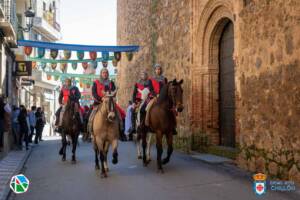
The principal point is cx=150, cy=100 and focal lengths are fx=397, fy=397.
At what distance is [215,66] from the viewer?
11844mm

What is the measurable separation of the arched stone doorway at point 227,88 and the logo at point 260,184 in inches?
130

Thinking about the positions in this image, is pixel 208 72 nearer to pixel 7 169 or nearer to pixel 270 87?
pixel 270 87

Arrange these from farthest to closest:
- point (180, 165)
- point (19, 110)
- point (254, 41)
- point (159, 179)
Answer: point (19, 110) < point (180, 165) < point (254, 41) < point (159, 179)

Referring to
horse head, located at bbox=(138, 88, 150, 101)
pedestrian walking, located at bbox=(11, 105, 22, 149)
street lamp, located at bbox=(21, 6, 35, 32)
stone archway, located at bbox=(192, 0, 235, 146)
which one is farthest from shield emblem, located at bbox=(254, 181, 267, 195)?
street lamp, located at bbox=(21, 6, 35, 32)

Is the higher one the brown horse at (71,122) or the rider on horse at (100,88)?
the rider on horse at (100,88)

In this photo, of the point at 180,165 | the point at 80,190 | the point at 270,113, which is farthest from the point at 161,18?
the point at 80,190

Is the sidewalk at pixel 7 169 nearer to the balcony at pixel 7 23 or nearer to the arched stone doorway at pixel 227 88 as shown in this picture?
the balcony at pixel 7 23

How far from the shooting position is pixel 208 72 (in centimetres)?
1184

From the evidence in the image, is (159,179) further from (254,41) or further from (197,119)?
(197,119)

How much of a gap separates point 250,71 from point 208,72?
3.17m

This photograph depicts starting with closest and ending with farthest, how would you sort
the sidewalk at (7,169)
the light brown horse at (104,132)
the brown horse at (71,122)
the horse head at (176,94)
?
the sidewalk at (7,169) → the light brown horse at (104,132) → the horse head at (176,94) → the brown horse at (71,122)

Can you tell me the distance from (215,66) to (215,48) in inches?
21.3

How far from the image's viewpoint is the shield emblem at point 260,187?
648 centimetres

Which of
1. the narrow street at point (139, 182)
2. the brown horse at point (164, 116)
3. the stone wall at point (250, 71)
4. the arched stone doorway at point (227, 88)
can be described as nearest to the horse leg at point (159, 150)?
the brown horse at point (164, 116)
